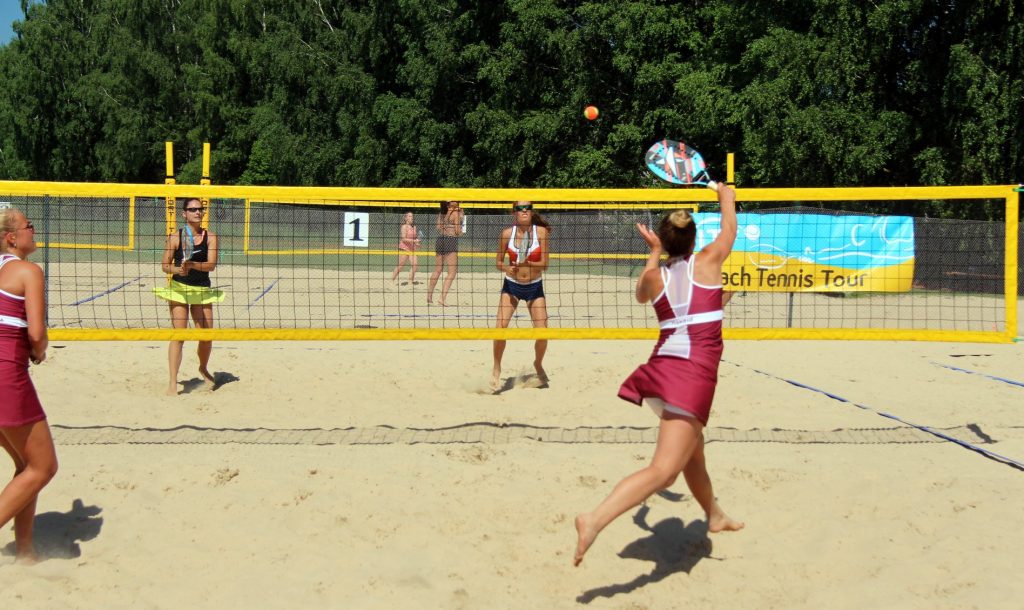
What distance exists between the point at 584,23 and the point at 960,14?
1193 centimetres

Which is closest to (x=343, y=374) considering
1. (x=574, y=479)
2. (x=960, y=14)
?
(x=574, y=479)

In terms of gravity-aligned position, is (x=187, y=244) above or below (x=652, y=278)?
above

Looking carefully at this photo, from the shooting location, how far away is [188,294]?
22.6 feet

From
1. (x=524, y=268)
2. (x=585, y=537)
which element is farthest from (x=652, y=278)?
(x=524, y=268)

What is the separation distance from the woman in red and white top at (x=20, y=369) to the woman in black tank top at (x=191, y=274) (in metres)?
2.94

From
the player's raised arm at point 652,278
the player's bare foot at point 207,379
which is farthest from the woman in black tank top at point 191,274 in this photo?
the player's raised arm at point 652,278

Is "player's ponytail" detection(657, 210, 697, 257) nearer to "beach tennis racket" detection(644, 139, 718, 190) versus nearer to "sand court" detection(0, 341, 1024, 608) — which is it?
"sand court" detection(0, 341, 1024, 608)

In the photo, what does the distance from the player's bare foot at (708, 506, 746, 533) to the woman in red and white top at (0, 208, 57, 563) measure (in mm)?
3027

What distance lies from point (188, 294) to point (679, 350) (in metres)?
4.45

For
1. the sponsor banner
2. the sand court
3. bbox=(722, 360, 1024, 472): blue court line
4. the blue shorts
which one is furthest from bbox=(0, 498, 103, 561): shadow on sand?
the sponsor banner

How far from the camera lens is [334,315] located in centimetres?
1229

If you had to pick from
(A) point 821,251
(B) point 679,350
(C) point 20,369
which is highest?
(A) point 821,251

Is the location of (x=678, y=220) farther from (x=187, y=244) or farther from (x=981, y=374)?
(x=981, y=374)

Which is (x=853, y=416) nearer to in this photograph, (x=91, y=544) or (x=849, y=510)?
(x=849, y=510)
